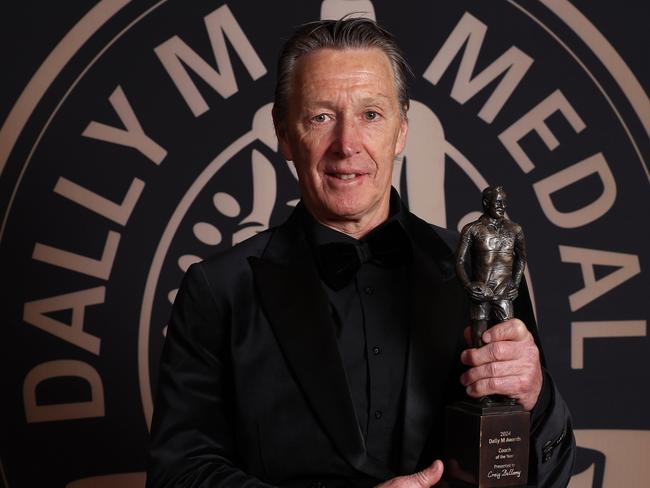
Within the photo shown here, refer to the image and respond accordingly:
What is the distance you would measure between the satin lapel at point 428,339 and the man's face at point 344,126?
18 centimetres

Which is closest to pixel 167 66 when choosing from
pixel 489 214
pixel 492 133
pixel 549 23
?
pixel 492 133

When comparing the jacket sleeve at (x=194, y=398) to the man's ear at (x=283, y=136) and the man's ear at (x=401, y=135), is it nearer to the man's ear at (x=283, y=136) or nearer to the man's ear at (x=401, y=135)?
the man's ear at (x=283, y=136)

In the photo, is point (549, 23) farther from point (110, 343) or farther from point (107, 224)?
point (110, 343)

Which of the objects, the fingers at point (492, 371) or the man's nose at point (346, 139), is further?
the man's nose at point (346, 139)

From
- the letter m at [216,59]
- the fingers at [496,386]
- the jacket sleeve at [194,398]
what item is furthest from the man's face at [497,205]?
the letter m at [216,59]

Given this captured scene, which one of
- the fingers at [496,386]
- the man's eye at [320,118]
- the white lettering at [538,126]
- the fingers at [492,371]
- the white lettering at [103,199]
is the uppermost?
the white lettering at [538,126]

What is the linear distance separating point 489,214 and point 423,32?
1.66 meters

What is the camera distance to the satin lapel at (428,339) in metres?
1.73

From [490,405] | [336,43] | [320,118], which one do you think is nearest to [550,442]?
[490,405]

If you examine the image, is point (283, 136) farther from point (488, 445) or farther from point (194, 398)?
point (488, 445)

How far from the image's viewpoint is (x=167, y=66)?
305cm

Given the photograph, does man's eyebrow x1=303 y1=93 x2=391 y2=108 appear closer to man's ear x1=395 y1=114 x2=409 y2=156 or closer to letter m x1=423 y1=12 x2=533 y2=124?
man's ear x1=395 y1=114 x2=409 y2=156

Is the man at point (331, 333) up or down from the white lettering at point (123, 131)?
down

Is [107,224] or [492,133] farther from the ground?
[492,133]
